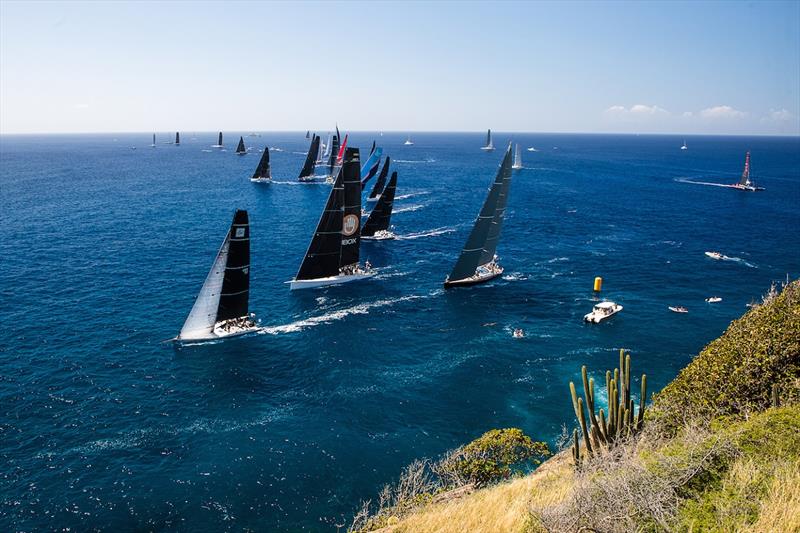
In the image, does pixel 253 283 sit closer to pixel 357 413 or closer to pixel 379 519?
pixel 357 413

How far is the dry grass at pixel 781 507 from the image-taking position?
14875 millimetres

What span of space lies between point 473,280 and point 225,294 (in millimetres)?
34284

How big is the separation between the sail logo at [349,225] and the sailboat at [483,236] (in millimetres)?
15360

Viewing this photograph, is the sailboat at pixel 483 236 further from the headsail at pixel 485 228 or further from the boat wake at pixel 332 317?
the boat wake at pixel 332 317

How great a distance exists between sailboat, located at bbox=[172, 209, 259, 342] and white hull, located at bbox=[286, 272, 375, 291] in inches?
538

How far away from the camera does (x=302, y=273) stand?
70.1 m

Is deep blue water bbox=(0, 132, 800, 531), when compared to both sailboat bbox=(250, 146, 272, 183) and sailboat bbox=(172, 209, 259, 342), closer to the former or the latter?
sailboat bbox=(172, 209, 259, 342)

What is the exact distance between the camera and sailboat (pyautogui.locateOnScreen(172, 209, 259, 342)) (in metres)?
53.4

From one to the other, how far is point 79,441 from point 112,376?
30.6ft

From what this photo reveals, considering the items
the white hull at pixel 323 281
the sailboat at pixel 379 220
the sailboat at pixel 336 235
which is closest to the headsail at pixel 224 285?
the white hull at pixel 323 281

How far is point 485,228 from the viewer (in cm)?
7275

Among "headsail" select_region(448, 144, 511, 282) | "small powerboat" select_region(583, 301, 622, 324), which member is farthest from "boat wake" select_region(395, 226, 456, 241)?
"small powerboat" select_region(583, 301, 622, 324)

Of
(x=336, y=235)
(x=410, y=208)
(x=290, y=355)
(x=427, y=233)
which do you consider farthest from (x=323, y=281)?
(x=410, y=208)

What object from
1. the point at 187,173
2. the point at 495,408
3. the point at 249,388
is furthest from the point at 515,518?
the point at 187,173
